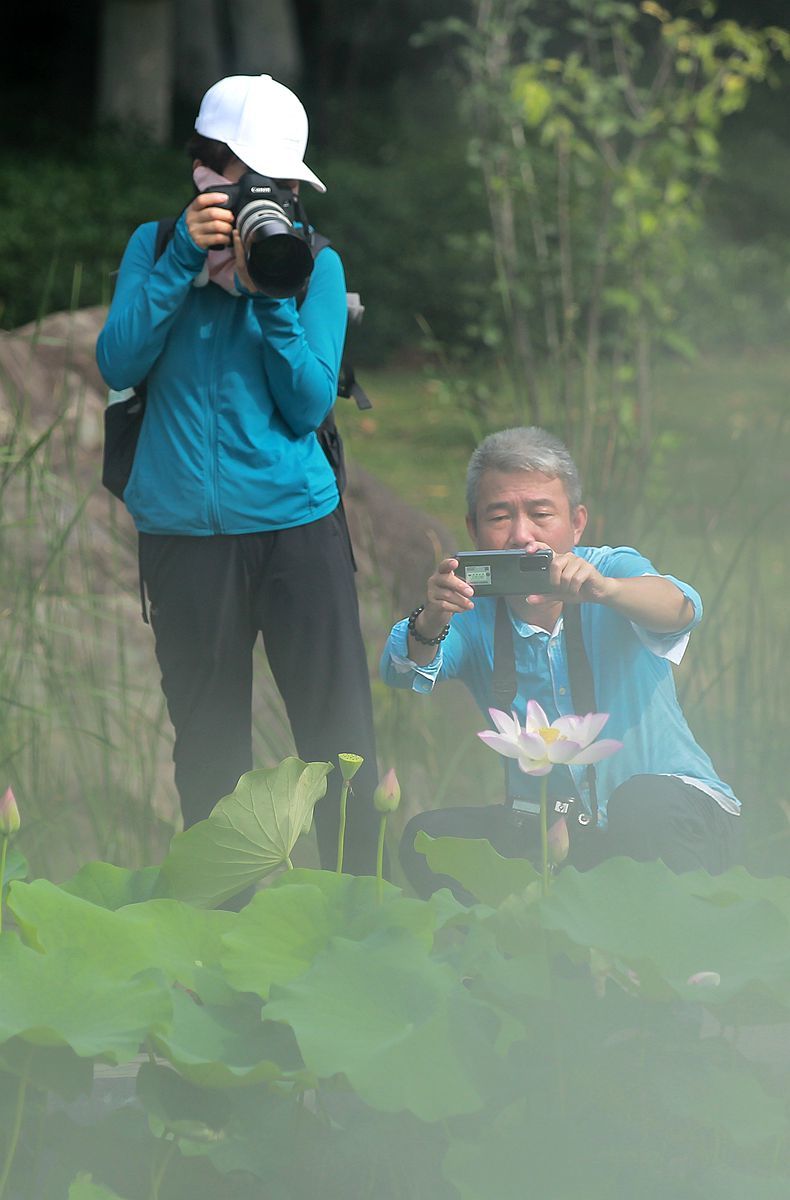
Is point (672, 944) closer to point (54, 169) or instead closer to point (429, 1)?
point (54, 169)

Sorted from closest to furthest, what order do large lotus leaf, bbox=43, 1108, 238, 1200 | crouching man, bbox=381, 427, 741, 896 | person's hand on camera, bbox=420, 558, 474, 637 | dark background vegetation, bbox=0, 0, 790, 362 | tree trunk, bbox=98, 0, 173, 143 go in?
large lotus leaf, bbox=43, 1108, 238, 1200 < person's hand on camera, bbox=420, 558, 474, 637 < crouching man, bbox=381, 427, 741, 896 < dark background vegetation, bbox=0, 0, 790, 362 < tree trunk, bbox=98, 0, 173, 143

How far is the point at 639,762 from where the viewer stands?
6.13 ft

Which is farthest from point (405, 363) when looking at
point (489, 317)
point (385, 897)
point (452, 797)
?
point (385, 897)

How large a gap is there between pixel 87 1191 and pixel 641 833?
0.94 metres

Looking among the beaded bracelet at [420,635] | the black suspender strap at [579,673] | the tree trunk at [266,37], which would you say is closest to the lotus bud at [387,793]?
the beaded bracelet at [420,635]

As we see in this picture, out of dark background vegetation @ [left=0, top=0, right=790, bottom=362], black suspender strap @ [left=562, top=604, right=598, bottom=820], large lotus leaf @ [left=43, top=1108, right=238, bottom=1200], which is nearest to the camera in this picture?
large lotus leaf @ [left=43, top=1108, right=238, bottom=1200]

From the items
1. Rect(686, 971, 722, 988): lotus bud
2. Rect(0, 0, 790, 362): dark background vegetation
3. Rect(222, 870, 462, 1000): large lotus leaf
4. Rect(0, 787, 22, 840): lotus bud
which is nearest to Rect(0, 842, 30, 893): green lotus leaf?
Rect(0, 787, 22, 840): lotus bud

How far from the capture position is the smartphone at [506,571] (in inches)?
65.2

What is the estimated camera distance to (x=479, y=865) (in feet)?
3.61

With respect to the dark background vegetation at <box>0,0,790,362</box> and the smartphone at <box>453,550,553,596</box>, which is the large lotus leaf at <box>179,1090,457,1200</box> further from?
the dark background vegetation at <box>0,0,790,362</box>

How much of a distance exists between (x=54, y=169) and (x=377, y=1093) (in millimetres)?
9701

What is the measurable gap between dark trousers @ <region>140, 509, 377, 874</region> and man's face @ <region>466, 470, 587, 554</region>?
52cm

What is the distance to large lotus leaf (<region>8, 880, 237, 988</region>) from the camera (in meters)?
0.99

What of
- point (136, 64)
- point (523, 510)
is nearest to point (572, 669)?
point (523, 510)
